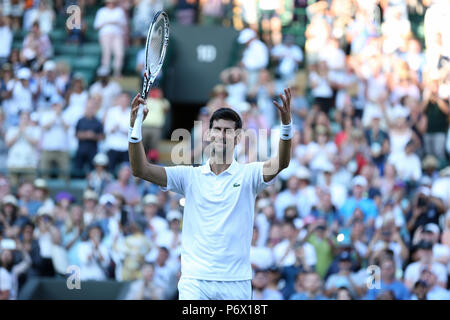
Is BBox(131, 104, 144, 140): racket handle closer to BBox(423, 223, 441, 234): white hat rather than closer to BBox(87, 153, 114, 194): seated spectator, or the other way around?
BBox(423, 223, 441, 234): white hat

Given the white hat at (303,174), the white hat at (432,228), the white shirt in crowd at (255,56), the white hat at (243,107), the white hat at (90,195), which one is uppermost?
the white shirt in crowd at (255,56)

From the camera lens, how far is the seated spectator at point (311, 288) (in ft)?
37.6

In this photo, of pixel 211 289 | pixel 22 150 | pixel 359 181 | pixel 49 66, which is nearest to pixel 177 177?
pixel 211 289

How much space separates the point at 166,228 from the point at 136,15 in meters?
7.03

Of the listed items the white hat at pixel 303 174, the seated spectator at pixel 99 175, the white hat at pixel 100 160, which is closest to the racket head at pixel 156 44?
the white hat at pixel 303 174

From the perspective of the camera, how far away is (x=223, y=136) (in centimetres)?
661

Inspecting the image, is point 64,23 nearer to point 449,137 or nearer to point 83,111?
point 83,111

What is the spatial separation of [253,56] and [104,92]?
267 centimetres

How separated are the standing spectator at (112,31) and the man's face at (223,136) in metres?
12.0

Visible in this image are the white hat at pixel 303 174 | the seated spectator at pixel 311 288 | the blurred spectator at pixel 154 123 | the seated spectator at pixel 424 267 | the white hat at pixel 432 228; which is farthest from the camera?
the blurred spectator at pixel 154 123

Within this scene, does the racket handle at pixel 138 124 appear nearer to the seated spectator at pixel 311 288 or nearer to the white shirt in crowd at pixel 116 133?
the seated spectator at pixel 311 288

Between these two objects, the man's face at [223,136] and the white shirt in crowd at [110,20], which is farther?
the white shirt in crowd at [110,20]

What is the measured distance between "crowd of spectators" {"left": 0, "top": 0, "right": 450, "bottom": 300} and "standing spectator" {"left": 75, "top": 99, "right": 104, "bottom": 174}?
17mm
